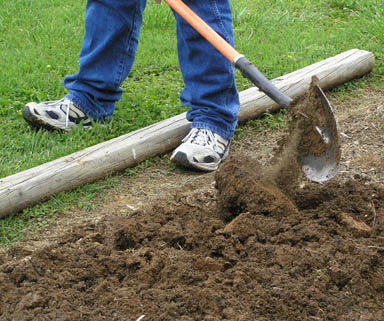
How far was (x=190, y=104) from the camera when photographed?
4105 mm

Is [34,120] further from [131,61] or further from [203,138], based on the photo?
[203,138]

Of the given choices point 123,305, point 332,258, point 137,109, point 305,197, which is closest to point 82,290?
point 123,305

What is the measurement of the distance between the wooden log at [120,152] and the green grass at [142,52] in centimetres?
9

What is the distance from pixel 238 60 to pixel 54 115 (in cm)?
157

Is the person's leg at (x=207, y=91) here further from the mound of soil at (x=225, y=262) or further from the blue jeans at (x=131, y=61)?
the mound of soil at (x=225, y=262)

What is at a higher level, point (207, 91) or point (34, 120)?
point (207, 91)

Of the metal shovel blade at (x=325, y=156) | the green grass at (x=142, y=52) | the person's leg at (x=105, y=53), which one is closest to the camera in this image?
the metal shovel blade at (x=325, y=156)

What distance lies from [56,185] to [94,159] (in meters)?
0.31

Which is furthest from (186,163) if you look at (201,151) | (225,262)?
(225,262)

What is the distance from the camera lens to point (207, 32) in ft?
10.9

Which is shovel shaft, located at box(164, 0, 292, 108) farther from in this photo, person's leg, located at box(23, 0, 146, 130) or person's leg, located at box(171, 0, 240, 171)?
person's leg, located at box(23, 0, 146, 130)

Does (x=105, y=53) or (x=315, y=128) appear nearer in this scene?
(x=315, y=128)

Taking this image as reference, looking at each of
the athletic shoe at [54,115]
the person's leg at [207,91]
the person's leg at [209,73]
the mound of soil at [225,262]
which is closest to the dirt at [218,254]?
the mound of soil at [225,262]

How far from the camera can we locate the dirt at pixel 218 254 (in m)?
2.43
